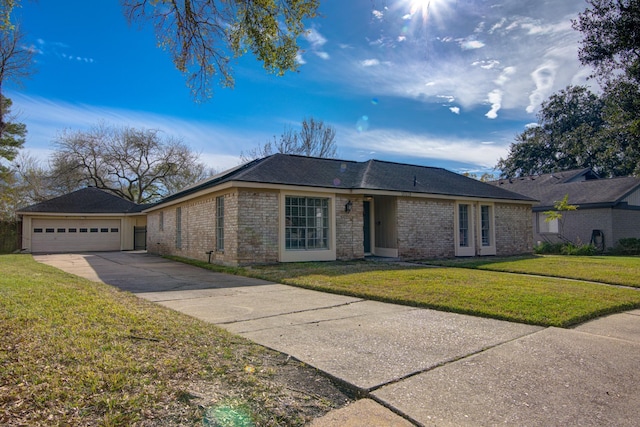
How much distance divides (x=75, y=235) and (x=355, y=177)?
61.2ft

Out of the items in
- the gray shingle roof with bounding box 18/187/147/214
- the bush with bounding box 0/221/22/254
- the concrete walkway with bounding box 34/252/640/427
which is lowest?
the concrete walkway with bounding box 34/252/640/427

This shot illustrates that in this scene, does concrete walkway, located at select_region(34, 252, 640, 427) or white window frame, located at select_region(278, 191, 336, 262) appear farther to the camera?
white window frame, located at select_region(278, 191, 336, 262)

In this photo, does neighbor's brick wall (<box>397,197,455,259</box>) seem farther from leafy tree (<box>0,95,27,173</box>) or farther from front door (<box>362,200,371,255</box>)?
leafy tree (<box>0,95,27,173</box>)

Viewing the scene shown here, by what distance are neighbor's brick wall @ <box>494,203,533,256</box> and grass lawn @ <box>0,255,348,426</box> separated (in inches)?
612

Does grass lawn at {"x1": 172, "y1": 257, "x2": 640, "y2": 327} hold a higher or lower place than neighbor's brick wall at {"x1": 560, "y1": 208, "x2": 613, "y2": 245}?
lower

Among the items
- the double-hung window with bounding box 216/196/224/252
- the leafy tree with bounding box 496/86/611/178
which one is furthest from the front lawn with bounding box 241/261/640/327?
the leafy tree with bounding box 496/86/611/178

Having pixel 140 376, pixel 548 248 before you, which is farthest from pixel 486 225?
pixel 140 376

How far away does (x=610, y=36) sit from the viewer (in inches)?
433

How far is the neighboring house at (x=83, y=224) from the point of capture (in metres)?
22.8

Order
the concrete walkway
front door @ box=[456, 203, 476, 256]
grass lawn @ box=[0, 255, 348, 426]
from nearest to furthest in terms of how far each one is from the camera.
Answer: grass lawn @ box=[0, 255, 348, 426], the concrete walkway, front door @ box=[456, 203, 476, 256]

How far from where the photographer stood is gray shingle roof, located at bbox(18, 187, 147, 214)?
2303cm

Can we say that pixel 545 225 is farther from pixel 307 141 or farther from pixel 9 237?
pixel 9 237

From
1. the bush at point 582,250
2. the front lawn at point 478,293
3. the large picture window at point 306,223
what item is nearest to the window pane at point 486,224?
the bush at point 582,250

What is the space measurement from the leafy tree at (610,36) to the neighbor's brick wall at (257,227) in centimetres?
1032
